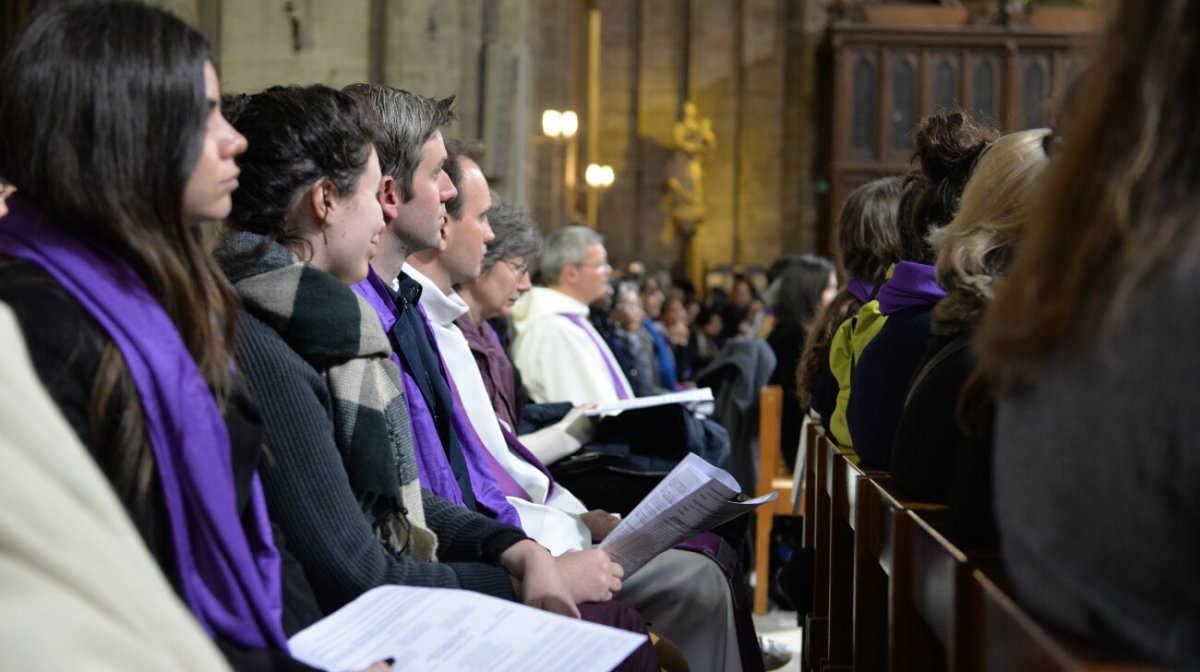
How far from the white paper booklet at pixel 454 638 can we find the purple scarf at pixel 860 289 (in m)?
2.32

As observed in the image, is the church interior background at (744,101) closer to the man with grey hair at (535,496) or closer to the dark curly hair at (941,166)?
the man with grey hair at (535,496)

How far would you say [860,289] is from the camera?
398cm

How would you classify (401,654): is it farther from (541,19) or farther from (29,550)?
(541,19)

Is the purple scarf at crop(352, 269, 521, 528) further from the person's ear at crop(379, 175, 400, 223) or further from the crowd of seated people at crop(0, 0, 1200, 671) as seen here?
the person's ear at crop(379, 175, 400, 223)

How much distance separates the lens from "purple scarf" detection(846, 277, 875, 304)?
395 centimetres

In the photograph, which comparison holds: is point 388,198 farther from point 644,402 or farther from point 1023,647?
point 1023,647

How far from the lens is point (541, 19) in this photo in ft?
56.2

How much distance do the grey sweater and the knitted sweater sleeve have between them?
110 cm

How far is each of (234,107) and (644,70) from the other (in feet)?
59.1

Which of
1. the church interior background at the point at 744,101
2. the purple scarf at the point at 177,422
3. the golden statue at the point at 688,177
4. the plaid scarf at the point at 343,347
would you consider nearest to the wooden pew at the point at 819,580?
the plaid scarf at the point at 343,347

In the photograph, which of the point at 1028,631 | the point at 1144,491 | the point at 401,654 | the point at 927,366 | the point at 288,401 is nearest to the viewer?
the point at 1144,491

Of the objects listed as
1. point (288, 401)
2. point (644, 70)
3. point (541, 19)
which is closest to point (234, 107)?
point (288, 401)

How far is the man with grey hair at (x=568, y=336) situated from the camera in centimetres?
542

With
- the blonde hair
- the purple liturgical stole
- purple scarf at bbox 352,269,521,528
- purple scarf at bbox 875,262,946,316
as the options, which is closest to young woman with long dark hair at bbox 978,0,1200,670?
the blonde hair
